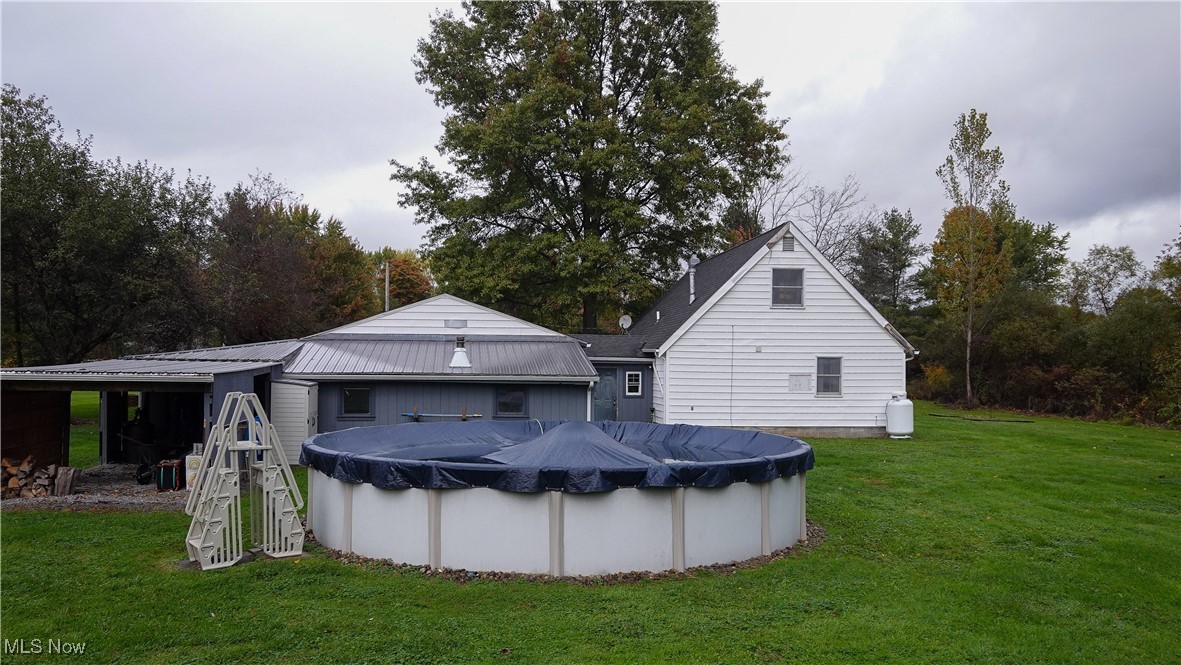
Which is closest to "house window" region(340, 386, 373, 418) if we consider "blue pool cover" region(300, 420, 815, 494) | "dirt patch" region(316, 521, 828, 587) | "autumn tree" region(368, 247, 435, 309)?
"blue pool cover" region(300, 420, 815, 494)

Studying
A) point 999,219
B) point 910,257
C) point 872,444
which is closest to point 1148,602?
point 872,444

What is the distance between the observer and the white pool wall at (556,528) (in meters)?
6.85

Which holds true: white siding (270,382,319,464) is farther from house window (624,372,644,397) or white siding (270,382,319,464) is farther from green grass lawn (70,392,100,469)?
house window (624,372,644,397)

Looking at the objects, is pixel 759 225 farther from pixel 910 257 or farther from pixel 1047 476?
pixel 1047 476

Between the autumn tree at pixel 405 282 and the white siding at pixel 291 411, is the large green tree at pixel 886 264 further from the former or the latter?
the white siding at pixel 291 411

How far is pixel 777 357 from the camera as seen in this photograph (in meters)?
18.3

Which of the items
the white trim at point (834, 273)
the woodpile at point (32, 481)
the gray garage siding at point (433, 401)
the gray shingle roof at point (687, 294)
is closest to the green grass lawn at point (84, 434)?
the woodpile at point (32, 481)

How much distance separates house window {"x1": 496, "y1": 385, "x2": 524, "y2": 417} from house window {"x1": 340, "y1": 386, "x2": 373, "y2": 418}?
273 cm

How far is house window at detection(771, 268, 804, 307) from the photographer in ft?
60.2

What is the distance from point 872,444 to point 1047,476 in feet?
13.8

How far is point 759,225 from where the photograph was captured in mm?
35812

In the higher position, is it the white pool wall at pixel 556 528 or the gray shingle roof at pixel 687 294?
the gray shingle roof at pixel 687 294

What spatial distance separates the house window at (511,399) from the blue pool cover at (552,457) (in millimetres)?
2995

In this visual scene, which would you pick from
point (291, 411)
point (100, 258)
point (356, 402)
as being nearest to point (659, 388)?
point (356, 402)
